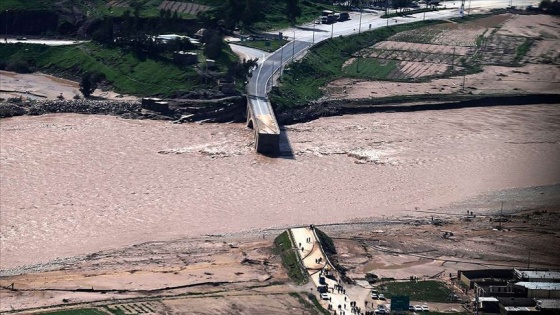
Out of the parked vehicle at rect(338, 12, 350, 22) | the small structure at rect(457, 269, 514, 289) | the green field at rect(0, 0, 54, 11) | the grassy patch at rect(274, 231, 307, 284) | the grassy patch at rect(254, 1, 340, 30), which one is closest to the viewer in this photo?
the small structure at rect(457, 269, 514, 289)

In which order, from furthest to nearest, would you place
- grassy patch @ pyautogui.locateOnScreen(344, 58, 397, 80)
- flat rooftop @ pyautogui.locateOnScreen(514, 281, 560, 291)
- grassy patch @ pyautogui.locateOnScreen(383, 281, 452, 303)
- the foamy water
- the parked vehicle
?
1. the parked vehicle
2. grassy patch @ pyautogui.locateOnScreen(344, 58, 397, 80)
3. the foamy water
4. grassy patch @ pyautogui.locateOnScreen(383, 281, 452, 303)
5. flat rooftop @ pyautogui.locateOnScreen(514, 281, 560, 291)

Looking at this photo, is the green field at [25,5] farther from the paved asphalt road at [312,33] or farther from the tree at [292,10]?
the tree at [292,10]

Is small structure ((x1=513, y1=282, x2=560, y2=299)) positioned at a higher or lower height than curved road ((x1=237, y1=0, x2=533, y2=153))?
higher

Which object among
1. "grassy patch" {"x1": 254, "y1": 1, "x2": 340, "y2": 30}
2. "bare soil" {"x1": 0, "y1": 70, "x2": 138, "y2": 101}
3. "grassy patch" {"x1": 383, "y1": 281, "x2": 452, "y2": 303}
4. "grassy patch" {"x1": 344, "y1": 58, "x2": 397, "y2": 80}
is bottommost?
"bare soil" {"x1": 0, "y1": 70, "x2": 138, "y2": 101}

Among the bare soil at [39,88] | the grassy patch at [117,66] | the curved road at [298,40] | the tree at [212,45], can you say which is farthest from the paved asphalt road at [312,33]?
the bare soil at [39,88]

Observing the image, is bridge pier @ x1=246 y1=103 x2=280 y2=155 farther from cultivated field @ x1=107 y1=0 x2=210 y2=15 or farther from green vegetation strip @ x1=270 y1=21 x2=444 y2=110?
cultivated field @ x1=107 y1=0 x2=210 y2=15

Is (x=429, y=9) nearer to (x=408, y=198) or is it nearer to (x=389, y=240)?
(x=408, y=198)

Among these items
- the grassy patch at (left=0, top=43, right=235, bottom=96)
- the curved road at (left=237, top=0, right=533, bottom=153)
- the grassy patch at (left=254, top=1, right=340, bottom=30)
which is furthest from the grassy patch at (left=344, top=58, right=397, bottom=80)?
the grassy patch at (left=254, top=1, right=340, bottom=30)
